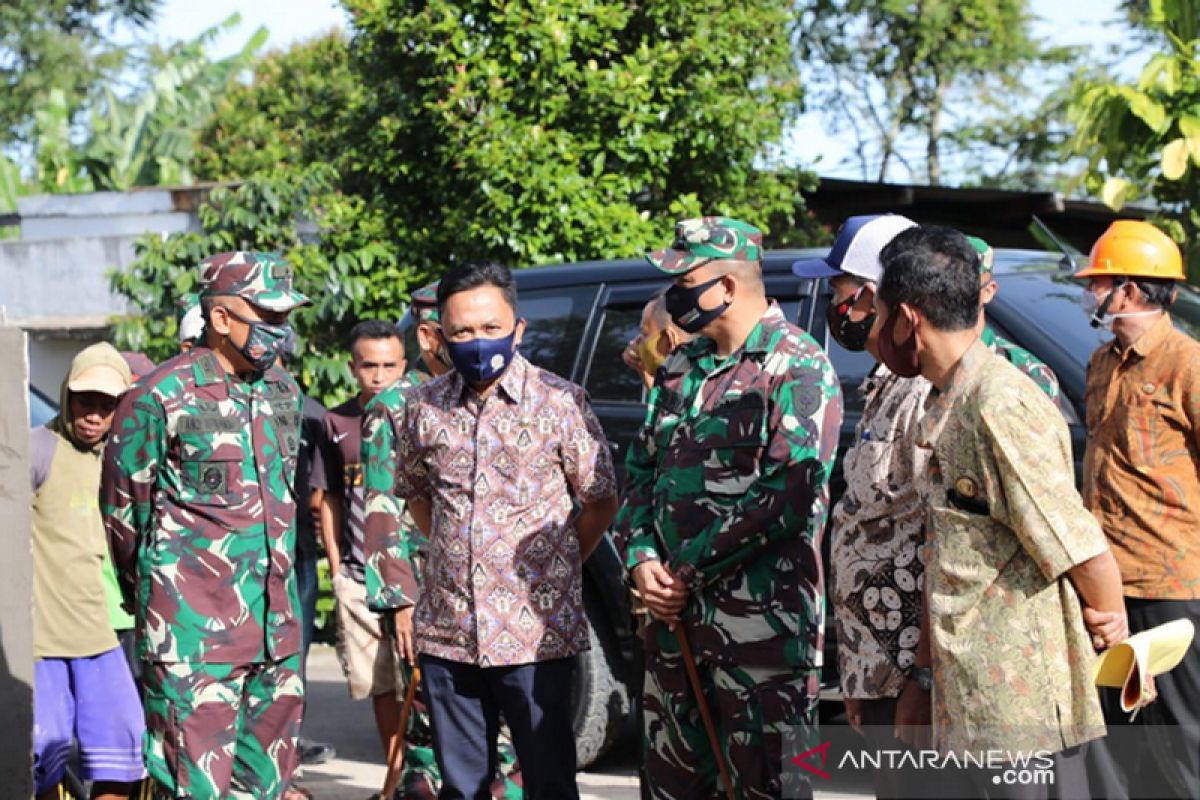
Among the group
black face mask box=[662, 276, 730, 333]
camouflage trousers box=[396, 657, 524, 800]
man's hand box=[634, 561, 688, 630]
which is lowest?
camouflage trousers box=[396, 657, 524, 800]

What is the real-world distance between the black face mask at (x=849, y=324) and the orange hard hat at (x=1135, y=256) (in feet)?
3.37

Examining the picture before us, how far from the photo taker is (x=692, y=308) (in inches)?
174

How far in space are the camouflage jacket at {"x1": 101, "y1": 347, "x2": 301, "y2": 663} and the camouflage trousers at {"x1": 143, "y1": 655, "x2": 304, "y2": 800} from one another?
73mm

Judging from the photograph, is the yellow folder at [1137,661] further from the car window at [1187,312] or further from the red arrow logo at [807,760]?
the car window at [1187,312]

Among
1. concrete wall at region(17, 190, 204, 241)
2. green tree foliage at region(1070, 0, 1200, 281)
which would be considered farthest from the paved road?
concrete wall at region(17, 190, 204, 241)

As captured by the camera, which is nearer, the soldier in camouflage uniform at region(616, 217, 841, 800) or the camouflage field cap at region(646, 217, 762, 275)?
the soldier in camouflage uniform at region(616, 217, 841, 800)

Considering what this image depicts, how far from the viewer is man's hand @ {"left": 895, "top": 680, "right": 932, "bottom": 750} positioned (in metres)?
3.52

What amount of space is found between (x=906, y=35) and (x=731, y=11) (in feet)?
32.5

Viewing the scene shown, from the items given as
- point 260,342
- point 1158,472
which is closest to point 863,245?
point 1158,472

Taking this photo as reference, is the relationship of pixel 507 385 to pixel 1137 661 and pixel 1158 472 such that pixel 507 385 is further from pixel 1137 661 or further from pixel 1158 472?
pixel 1137 661

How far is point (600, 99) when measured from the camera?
1041 centimetres

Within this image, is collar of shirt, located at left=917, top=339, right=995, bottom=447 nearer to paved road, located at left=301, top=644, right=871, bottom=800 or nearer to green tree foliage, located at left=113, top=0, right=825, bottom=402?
paved road, located at left=301, top=644, right=871, bottom=800

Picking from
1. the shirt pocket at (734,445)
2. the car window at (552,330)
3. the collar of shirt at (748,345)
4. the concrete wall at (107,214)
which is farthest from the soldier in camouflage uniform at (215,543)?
the concrete wall at (107,214)

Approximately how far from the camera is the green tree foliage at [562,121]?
404 inches
